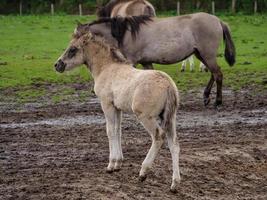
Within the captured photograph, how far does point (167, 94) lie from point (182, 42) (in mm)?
8185

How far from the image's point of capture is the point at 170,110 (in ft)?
30.6

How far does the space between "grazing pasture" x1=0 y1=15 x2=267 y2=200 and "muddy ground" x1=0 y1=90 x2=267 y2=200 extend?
1 cm

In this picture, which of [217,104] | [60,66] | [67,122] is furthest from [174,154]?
[217,104]

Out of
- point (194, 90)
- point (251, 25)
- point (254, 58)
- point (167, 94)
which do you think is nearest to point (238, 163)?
point (167, 94)

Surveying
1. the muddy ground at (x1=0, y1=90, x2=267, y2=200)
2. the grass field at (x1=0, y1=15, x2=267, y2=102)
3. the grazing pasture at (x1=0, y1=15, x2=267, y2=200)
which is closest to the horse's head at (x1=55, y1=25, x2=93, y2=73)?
the grass field at (x1=0, y1=15, x2=267, y2=102)

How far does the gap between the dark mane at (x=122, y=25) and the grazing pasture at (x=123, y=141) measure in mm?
1640

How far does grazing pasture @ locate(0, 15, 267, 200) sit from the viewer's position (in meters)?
9.59

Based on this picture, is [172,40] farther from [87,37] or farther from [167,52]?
[87,37]

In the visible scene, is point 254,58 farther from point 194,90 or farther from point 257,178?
point 257,178

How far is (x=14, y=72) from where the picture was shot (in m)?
22.6

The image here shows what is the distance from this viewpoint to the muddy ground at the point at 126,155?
9.42m

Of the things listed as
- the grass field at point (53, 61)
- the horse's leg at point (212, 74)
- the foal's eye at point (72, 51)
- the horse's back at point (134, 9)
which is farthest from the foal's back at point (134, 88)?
the horse's back at point (134, 9)

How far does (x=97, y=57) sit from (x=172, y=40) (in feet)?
22.4

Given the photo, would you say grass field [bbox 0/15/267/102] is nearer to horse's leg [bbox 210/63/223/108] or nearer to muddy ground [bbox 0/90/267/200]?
muddy ground [bbox 0/90/267/200]
